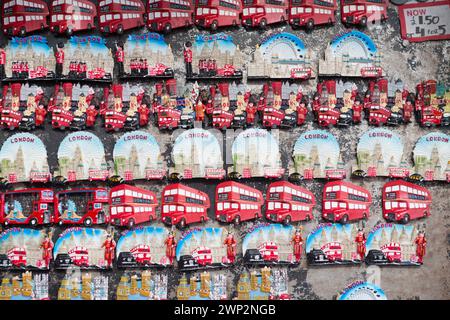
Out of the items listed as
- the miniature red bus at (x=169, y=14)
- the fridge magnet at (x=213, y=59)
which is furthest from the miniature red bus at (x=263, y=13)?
the miniature red bus at (x=169, y=14)

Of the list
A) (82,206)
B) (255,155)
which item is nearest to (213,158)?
(255,155)

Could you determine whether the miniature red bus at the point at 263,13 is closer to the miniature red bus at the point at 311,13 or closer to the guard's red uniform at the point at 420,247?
the miniature red bus at the point at 311,13

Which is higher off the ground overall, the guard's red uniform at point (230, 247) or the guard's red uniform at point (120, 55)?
the guard's red uniform at point (120, 55)

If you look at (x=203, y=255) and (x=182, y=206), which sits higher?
(x=182, y=206)

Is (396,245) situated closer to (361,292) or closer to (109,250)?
(361,292)
